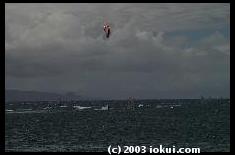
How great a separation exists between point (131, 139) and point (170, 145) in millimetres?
13430

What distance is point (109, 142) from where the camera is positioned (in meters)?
89.6

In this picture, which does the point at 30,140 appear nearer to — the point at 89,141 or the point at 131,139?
the point at 89,141

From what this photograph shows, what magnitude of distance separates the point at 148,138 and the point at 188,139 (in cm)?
793
